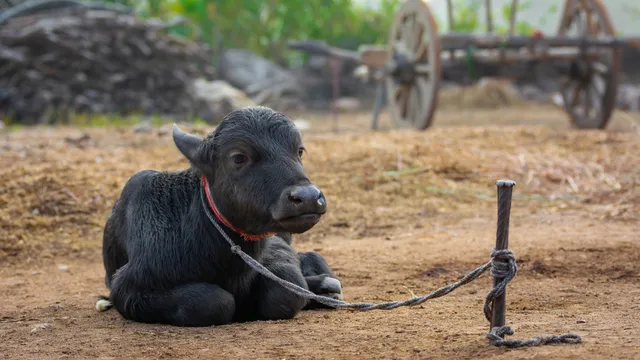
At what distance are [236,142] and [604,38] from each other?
9.67 m

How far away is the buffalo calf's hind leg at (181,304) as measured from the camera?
164 inches

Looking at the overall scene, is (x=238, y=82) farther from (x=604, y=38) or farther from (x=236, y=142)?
(x=236, y=142)

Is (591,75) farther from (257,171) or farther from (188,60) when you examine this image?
(257,171)

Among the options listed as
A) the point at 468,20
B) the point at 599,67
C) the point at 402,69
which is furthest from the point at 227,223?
the point at 468,20

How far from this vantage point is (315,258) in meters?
5.12

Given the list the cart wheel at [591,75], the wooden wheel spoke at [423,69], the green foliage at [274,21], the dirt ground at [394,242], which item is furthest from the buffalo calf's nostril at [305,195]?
the green foliage at [274,21]

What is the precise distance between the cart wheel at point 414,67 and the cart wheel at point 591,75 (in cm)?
263

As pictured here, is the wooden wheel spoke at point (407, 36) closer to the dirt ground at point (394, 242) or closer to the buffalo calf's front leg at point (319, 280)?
the dirt ground at point (394, 242)

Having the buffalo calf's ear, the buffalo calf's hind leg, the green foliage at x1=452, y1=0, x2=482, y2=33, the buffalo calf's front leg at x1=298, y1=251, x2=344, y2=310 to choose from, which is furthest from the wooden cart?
the green foliage at x1=452, y1=0, x2=482, y2=33

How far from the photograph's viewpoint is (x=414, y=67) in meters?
12.6

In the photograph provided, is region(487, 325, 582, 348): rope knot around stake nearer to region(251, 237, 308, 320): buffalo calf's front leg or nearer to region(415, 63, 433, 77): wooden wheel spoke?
region(251, 237, 308, 320): buffalo calf's front leg

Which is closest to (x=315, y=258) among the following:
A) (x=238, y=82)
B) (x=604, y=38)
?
(x=604, y=38)

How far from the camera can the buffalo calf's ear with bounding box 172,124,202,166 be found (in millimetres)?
4398

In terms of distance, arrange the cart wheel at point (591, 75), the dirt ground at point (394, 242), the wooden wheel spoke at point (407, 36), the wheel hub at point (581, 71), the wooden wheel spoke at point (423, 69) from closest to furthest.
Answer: the dirt ground at point (394, 242) < the wooden wheel spoke at point (423, 69) < the cart wheel at point (591, 75) < the wooden wheel spoke at point (407, 36) < the wheel hub at point (581, 71)
